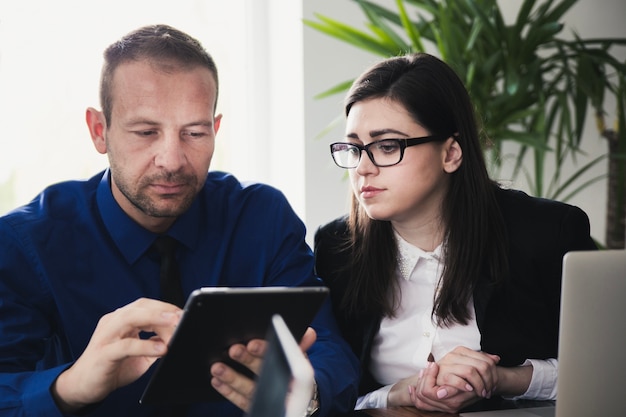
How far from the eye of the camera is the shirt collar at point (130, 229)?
62.4 inches

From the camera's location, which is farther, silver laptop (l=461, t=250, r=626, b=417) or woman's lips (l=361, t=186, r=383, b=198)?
woman's lips (l=361, t=186, r=383, b=198)

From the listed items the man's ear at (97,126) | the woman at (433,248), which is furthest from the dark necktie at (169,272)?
the woman at (433,248)

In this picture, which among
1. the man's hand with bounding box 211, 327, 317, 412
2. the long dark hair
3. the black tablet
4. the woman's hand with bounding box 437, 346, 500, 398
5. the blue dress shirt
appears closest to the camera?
the black tablet

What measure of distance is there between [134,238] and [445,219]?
767mm

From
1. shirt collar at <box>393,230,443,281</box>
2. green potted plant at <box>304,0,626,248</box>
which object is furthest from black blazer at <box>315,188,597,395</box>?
green potted plant at <box>304,0,626,248</box>

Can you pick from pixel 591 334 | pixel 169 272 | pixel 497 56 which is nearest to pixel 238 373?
pixel 169 272

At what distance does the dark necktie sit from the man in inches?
0.7

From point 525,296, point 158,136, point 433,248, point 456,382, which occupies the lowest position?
point 456,382

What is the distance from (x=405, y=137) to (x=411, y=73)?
0.57 ft

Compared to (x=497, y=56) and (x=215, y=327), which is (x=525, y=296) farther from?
(x=497, y=56)

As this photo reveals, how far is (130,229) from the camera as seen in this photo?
5.23 ft

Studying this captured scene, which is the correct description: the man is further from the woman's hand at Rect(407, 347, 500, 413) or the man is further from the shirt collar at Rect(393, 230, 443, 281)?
the shirt collar at Rect(393, 230, 443, 281)

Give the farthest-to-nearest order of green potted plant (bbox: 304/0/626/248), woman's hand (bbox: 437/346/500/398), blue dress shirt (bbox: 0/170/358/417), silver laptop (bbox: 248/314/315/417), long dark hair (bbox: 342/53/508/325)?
green potted plant (bbox: 304/0/626/248) < long dark hair (bbox: 342/53/508/325) < woman's hand (bbox: 437/346/500/398) < blue dress shirt (bbox: 0/170/358/417) < silver laptop (bbox: 248/314/315/417)

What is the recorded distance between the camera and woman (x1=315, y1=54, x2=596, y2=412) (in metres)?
1.79
